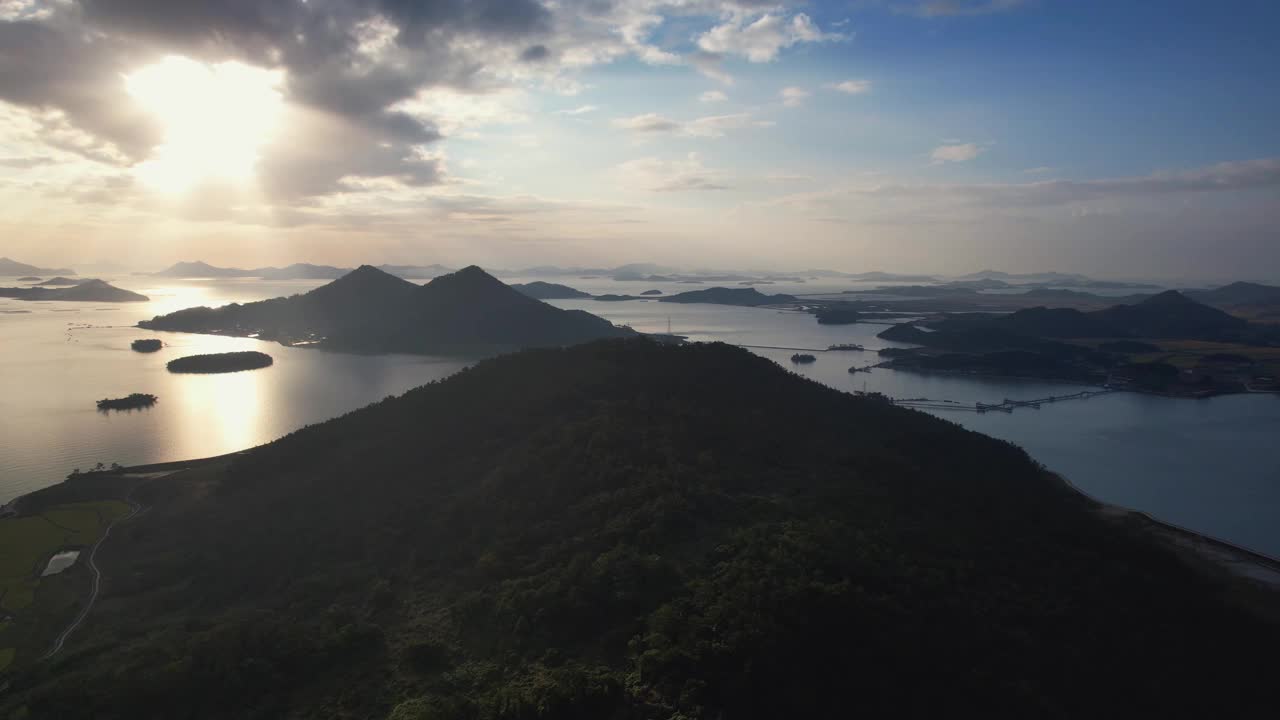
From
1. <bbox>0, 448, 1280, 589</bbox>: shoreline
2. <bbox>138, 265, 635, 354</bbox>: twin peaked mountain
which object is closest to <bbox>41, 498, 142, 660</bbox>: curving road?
<bbox>0, 448, 1280, 589</bbox>: shoreline

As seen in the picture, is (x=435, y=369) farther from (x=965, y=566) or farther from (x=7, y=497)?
(x=965, y=566)

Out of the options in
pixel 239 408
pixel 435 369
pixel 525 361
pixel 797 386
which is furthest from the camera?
Result: pixel 435 369

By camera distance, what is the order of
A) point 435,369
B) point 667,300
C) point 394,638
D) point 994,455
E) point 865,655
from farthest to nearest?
point 667,300, point 435,369, point 994,455, point 394,638, point 865,655

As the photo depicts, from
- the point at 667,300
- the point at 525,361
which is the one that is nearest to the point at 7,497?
the point at 525,361

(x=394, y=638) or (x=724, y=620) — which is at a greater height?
(x=724, y=620)

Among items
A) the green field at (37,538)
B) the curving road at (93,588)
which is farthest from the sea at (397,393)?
the curving road at (93,588)

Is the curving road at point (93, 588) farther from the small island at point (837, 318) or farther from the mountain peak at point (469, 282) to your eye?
the small island at point (837, 318)
